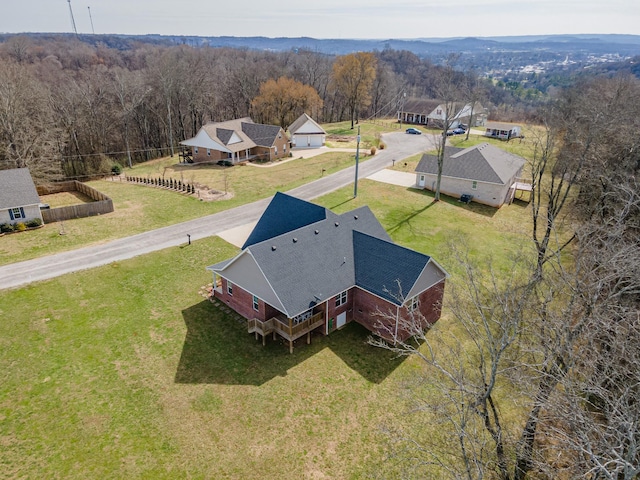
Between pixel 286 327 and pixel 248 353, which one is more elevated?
pixel 286 327

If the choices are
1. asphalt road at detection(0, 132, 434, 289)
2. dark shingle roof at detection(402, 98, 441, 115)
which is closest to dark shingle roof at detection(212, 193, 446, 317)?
asphalt road at detection(0, 132, 434, 289)

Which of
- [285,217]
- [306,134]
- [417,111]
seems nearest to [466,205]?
[285,217]

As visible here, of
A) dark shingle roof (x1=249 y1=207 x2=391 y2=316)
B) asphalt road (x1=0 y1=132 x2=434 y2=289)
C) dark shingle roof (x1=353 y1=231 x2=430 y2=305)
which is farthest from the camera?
asphalt road (x1=0 y1=132 x2=434 y2=289)

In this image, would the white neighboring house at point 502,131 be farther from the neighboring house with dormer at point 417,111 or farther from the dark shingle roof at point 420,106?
the dark shingle roof at point 420,106

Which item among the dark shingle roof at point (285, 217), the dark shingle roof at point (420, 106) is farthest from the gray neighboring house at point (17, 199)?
the dark shingle roof at point (420, 106)

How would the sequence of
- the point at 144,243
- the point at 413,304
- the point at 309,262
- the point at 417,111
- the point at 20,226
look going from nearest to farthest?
the point at 413,304 → the point at 309,262 → the point at 144,243 → the point at 20,226 → the point at 417,111

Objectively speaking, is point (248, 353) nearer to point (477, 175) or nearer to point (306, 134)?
point (477, 175)

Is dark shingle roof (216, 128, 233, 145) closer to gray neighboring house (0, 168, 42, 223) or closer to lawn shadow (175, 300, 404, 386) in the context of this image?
gray neighboring house (0, 168, 42, 223)

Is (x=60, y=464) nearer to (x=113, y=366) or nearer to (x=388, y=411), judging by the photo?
(x=113, y=366)
